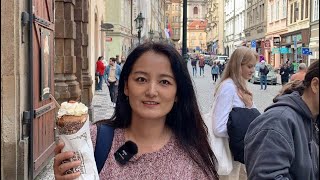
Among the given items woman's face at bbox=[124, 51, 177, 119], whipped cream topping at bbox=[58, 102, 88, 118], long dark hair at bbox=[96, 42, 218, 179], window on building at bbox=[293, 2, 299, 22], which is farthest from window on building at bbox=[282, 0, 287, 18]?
whipped cream topping at bbox=[58, 102, 88, 118]

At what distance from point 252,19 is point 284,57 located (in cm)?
1954

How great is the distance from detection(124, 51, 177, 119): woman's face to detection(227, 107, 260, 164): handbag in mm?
2323

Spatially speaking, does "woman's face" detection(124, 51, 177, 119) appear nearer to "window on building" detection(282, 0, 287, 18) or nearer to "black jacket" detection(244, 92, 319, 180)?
"black jacket" detection(244, 92, 319, 180)

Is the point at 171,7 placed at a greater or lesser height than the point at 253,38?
greater

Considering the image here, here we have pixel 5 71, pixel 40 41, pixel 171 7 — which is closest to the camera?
pixel 5 71

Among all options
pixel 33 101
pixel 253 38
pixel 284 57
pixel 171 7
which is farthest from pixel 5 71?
pixel 171 7

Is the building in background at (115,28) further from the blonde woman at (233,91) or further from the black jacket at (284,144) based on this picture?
the black jacket at (284,144)

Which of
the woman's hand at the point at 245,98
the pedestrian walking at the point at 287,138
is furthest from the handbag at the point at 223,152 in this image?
the pedestrian walking at the point at 287,138

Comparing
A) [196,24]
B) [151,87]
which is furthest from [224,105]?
[196,24]

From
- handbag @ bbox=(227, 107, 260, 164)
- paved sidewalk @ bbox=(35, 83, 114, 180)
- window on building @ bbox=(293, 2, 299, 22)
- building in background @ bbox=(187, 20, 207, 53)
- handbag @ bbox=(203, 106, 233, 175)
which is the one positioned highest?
building in background @ bbox=(187, 20, 207, 53)

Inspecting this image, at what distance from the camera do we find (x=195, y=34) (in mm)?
160000

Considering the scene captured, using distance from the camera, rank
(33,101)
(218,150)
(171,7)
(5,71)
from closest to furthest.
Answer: (218,150) → (5,71) → (33,101) → (171,7)

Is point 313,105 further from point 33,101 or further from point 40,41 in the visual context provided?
point 40,41

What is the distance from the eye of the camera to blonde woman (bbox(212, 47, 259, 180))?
4648mm
